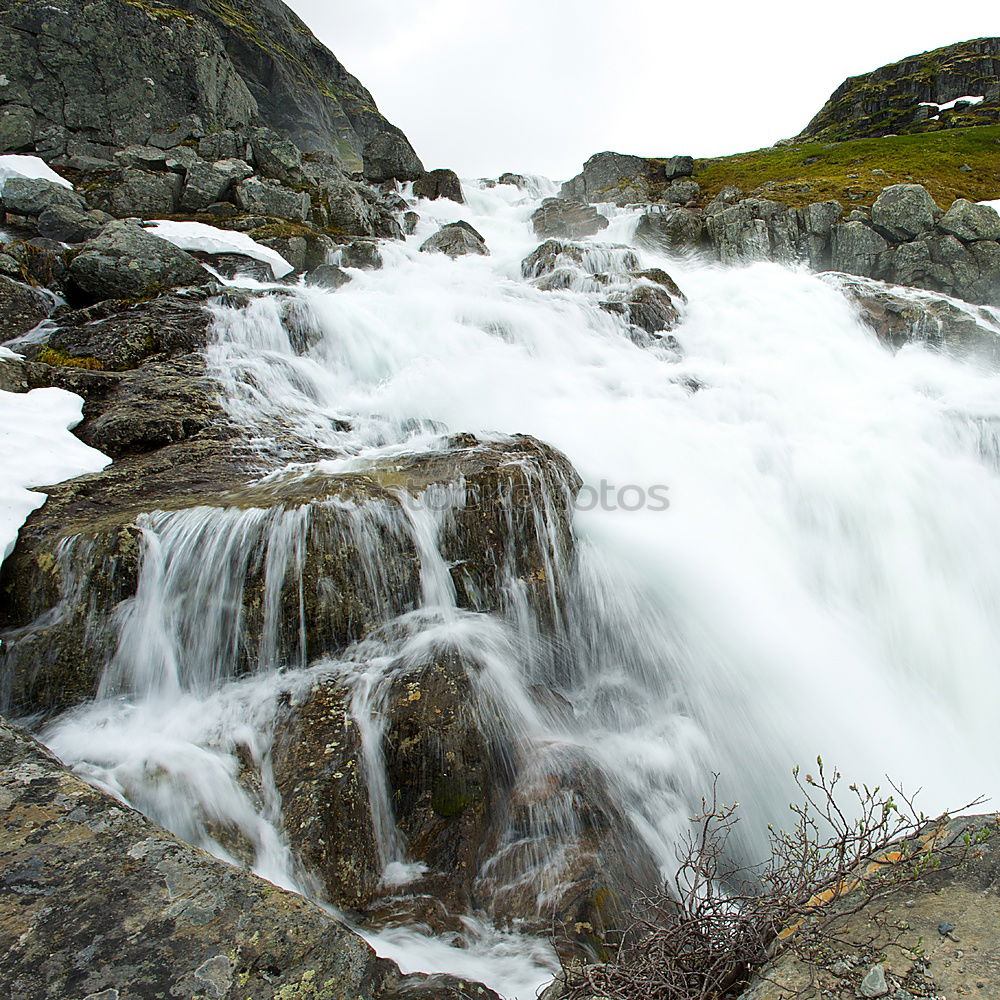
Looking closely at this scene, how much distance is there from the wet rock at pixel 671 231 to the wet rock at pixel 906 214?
7208mm

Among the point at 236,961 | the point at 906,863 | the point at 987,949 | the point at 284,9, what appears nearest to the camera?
the point at 987,949

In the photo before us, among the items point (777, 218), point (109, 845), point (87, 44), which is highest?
point (87, 44)

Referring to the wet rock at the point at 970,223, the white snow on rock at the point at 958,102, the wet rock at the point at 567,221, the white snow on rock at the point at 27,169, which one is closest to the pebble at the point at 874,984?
the white snow on rock at the point at 27,169

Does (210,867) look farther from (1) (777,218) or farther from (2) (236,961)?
(1) (777,218)

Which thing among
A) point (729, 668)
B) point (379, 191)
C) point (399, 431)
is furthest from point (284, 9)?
point (729, 668)

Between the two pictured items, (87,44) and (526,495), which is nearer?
(526,495)

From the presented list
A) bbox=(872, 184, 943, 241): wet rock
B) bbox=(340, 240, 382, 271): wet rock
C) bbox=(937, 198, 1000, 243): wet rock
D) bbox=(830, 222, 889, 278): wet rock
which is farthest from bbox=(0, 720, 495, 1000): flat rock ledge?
bbox=(937, 198, 1000, 243): wet rock

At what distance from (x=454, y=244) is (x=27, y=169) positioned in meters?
14.5

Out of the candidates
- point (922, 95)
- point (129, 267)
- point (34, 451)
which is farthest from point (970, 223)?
point (922, 95)

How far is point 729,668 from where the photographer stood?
242 inches

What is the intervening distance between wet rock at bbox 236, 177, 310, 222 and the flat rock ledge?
846 inches

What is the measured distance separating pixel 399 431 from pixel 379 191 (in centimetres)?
2813

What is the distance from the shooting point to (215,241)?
15508 mm

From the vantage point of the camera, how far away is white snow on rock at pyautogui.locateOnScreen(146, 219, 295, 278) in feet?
50.1
